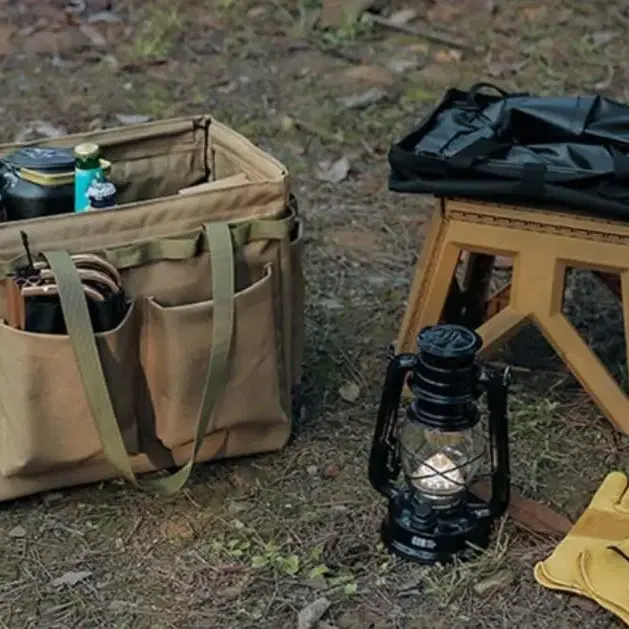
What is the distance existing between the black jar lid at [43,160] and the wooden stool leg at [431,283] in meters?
0.81

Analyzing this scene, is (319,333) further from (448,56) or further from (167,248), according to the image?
(448,56)

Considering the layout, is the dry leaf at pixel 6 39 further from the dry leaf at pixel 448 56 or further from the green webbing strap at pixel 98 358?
the green webbing strap at pixel 98 358

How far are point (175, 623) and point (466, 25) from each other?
12.6 feet

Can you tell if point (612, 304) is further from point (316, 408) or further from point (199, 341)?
point (199, 341)

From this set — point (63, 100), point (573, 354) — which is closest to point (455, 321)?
point (573, 354)

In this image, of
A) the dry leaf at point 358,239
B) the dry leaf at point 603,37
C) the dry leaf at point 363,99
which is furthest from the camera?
the dry leaf at point 603,37

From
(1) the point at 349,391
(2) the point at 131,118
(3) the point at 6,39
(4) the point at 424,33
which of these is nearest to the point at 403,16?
(4) the point at 424,33

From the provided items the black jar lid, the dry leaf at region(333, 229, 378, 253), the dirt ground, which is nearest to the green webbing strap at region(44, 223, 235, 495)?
Result: the dirt ground

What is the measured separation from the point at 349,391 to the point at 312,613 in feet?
2.73

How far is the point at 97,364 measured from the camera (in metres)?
2.66

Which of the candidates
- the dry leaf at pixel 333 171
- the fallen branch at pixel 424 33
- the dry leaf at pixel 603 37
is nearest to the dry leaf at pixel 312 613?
the dry leaf at pixel 333 171

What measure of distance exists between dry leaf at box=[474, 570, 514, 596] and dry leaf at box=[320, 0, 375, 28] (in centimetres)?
355

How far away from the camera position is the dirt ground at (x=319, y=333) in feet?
8.75

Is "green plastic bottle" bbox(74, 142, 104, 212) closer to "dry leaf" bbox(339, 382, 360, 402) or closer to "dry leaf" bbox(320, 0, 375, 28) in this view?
"dry leaf" bbox(339, 382, 360, 402)
